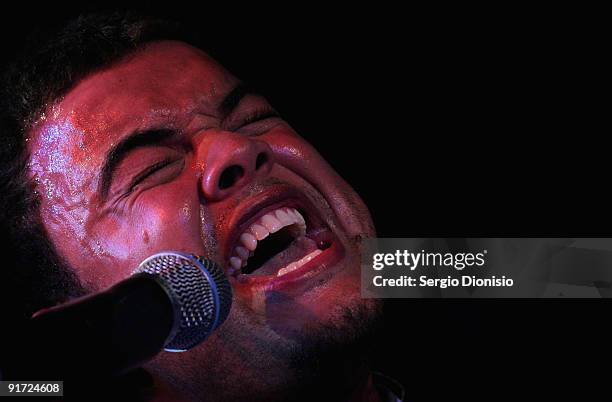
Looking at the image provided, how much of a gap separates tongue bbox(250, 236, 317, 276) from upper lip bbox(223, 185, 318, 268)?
6.4 inches

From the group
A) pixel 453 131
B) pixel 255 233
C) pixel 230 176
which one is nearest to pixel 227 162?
pixel 230 176

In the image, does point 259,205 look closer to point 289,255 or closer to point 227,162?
point 227,162

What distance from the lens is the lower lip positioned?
1.96 meters

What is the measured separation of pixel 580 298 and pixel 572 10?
1.28 meters

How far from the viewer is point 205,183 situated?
1942mm

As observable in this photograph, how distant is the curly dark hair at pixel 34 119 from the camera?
6.97ft

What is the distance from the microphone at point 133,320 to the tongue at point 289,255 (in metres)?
0.94

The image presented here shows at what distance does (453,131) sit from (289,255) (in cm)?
114

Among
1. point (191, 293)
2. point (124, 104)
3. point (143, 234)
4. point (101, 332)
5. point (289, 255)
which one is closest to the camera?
point (101, 332)

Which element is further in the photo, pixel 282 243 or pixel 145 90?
pixel 282 243

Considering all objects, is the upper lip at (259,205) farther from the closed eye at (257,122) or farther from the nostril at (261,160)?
the closed eye at (257,122)

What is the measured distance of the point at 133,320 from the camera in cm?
106

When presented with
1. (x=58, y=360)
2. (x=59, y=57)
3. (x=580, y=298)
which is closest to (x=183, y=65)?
(x=59, y=57)

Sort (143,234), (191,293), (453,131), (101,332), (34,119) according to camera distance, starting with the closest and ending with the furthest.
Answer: (101,332) → (191,293) → (143,234) → (34,119) → (453,131)
